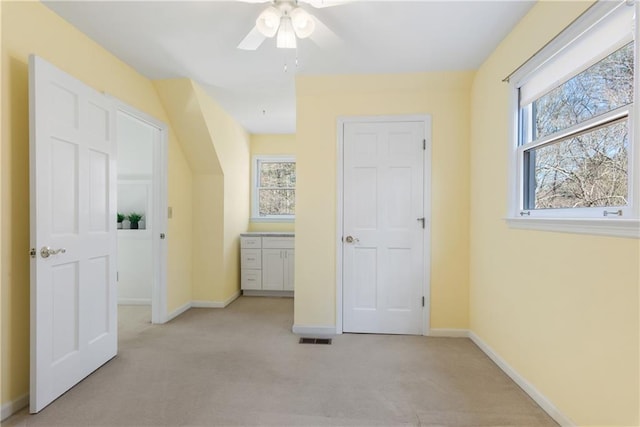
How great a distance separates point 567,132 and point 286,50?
203 centimetres

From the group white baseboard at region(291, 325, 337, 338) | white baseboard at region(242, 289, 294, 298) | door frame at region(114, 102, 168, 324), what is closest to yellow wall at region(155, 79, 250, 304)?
white baseboard at region(242, 289, 294, 298)

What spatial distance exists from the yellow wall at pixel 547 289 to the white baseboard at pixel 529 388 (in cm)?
3

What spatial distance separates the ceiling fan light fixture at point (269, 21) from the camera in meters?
1.78

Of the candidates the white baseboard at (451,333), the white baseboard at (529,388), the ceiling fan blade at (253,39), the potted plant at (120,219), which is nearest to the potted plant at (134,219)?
the potted plant at (120,219)

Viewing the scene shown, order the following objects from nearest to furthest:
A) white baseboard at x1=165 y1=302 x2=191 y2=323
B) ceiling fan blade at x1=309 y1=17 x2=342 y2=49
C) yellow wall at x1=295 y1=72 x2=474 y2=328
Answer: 1. ceiling fan blade at x1=309 y1=17 x2=342 y2=49
2. yellow wall at x1=295 y1=72 x2=474 y2=328
3. white baseboard at x1=165 y1=302 x2=191 y2=323

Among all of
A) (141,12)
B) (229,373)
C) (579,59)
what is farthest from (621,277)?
(141,12)

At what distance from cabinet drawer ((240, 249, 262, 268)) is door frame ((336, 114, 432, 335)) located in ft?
6.00

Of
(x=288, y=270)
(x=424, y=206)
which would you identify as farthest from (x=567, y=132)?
(x=288, y=270)

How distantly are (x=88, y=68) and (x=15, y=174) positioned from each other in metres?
1.01

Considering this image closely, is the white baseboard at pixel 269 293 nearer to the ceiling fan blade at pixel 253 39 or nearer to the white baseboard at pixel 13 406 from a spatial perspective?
the white baseboard at pixel 13 406

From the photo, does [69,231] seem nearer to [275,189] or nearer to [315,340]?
[315,340]

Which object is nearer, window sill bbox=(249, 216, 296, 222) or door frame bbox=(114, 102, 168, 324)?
door frame bbox=(114, 102, 168, 324)

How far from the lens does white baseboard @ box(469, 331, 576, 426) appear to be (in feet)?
5.76

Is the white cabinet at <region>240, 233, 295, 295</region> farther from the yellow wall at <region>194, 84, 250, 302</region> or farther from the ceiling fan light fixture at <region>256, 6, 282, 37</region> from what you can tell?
the ceiling fan light fixture at <region>256, 6, 282, 37</region>
